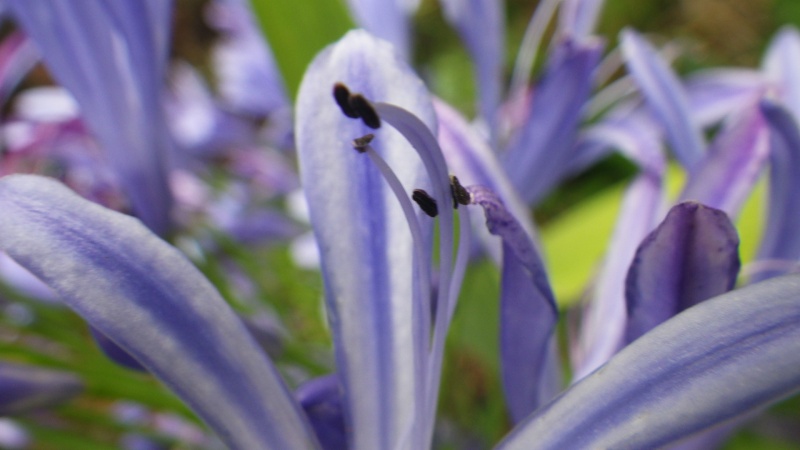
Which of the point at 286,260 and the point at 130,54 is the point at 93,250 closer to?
the point at 130,54

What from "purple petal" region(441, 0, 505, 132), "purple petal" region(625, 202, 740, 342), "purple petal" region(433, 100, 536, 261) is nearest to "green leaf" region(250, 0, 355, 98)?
"purple petal" region(441, 0, 505, 132)

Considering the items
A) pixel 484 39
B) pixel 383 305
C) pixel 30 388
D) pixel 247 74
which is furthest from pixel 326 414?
pixel 247 74

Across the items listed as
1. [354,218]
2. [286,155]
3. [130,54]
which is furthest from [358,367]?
[286,155]

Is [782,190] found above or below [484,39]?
below

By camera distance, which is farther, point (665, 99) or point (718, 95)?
point (718, 95)

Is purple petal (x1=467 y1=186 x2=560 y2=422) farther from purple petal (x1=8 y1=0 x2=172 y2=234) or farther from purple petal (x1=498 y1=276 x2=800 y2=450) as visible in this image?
purple petal (x1=8 y1=0 x2=172 y2=234)

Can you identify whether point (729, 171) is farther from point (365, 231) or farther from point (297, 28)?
point (297, 28)
